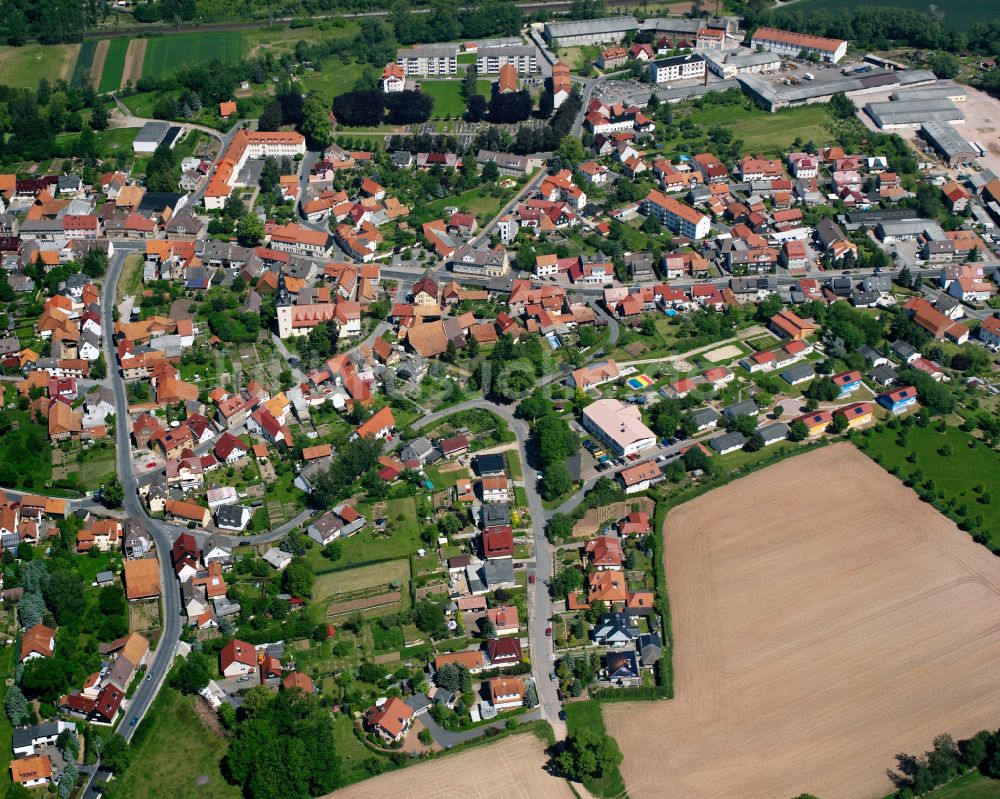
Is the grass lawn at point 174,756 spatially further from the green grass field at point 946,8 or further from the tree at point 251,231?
the green grass field at point 946,8

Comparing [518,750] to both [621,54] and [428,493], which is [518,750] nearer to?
[428,493]

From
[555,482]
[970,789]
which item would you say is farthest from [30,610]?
[970,789]

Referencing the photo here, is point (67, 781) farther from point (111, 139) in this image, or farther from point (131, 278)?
point (111, 139)

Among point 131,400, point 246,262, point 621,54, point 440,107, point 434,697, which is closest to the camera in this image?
A: point 434,697

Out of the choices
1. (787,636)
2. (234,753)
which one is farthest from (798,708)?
(234,753)

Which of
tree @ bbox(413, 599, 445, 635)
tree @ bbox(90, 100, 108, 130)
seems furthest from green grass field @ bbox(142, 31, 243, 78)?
tree @ bbox(413, 599, 445, 635)

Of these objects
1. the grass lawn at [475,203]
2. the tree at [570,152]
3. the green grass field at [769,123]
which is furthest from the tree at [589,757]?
the green grass field at [769,123]

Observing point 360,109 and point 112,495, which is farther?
point 360,109
